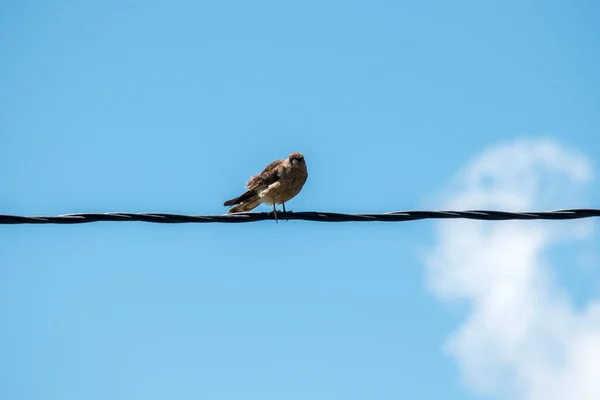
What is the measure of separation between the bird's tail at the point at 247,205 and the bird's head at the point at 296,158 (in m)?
0.61

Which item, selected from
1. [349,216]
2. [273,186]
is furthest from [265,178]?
[349,216]

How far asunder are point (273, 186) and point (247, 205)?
1.45 ft

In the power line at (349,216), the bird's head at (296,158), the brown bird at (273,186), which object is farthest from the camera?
the bird's head at (296,158)

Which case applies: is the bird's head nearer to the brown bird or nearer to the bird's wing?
the brown bird

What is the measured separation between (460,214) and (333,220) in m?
0.91

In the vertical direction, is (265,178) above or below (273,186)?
above

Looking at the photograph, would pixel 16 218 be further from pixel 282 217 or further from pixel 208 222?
pixel 282 217

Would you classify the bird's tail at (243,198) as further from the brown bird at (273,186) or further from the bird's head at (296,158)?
the bird's head at (296,158)

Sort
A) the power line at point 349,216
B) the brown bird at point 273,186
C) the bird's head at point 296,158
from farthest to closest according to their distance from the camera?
1. the bird's head at point 296,158
2. the brown bird at point 273,186
3. the power line at point 349,216

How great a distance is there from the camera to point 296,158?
9.88 m

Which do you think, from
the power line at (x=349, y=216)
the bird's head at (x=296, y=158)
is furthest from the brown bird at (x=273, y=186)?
the power line at (x=349, y=216)

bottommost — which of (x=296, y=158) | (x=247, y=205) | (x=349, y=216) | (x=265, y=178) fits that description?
(x=349, y=216)

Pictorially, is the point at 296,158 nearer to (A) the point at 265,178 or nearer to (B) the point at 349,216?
(A) the point at 265,178

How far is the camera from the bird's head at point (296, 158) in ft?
32.2
